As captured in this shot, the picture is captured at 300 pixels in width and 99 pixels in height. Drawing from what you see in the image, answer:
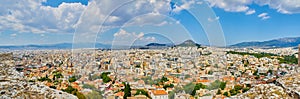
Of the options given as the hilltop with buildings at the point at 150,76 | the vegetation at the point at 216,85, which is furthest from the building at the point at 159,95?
the vegetation at the point at 216,85

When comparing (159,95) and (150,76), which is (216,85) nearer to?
(150,76)

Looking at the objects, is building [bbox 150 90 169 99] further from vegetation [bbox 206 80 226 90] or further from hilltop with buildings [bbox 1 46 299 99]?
vegetation [bbox 206 80 226 90]

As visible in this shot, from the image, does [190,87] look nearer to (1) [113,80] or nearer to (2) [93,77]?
(1) [113,80]

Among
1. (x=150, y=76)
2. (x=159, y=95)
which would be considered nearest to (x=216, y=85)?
(x=150, y=76)

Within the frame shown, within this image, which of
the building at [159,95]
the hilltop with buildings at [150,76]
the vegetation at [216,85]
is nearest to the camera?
the hilltop with buildings at [150,76]

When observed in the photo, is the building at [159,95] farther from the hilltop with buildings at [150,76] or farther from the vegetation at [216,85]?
the vegetation at [216,85]

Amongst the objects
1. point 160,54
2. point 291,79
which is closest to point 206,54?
point 160,54

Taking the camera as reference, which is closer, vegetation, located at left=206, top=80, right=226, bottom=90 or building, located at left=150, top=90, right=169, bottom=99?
building, located at left=150, top=90, right=169, bottom=99

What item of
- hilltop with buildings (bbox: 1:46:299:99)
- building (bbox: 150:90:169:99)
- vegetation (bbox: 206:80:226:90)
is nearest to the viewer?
hilltop with buildings (bbox: 1:46:299:99)

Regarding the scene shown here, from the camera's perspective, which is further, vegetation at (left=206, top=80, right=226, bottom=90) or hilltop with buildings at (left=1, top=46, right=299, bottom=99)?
vegetation at (left=206, top=80, right=226, bottom=90)

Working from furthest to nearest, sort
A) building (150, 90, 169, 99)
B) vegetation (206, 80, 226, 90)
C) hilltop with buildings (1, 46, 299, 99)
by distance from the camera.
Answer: vegetation (206, 80, 226, 90), building (150, 90, 169, 99), hilltop with buildings (1, 46, 299, 99)

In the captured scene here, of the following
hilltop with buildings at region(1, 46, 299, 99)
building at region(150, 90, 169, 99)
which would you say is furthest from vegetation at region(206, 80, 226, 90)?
building at region(150, 90, 169, 99)
